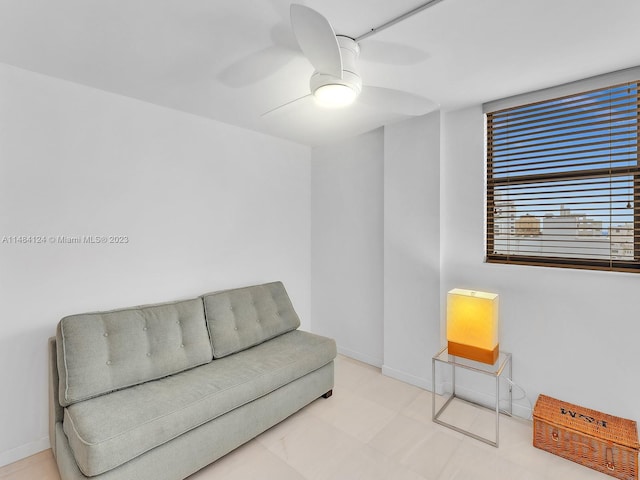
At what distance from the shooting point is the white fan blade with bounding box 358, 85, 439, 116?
5.41 feet

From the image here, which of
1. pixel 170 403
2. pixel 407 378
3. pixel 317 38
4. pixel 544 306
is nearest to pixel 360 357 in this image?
pixel 407 378

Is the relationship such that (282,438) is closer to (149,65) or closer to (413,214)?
(413,214)

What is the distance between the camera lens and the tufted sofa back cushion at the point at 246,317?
239cm

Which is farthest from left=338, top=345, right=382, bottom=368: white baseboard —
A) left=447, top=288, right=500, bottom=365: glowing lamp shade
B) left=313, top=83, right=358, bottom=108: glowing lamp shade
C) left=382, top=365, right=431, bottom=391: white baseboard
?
left=313, top=83, right=358, bottom=108: glowing lamp shade

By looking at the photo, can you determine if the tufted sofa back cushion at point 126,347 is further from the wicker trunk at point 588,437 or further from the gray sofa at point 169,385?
the wicker trunk at point 588,437

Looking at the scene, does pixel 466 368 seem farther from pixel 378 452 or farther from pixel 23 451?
pixel 23 451

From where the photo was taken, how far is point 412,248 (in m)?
2.79

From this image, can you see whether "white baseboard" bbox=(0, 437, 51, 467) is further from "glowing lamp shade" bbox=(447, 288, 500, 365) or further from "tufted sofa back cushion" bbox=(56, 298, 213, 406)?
"glowing lamp shade" bbox=(447, 288, 500, 365)

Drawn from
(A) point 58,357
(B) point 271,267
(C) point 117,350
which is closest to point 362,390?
(B) point 271,267

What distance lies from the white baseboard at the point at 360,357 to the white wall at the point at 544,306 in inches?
41.5

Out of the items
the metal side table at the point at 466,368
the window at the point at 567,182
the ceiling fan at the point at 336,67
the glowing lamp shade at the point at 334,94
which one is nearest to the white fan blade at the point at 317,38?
the ceiling fan at the point at 336,67

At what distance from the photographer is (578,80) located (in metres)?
2.07

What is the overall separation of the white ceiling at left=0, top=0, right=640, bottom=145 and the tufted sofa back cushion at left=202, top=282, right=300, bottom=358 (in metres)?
1.51

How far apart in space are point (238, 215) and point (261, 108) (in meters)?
0.99
